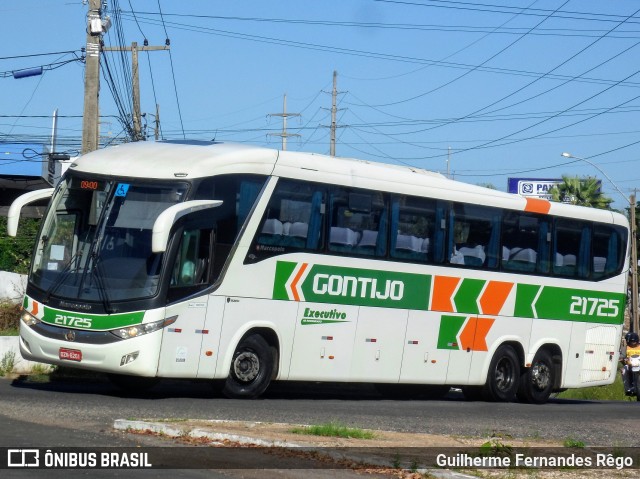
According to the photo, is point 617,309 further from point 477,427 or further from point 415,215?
point 477,427

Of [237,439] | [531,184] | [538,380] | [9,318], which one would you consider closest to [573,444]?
[237,439]

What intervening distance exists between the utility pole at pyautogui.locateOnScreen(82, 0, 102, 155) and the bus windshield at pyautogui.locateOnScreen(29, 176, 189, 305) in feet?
21.1

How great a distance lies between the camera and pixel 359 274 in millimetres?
18891

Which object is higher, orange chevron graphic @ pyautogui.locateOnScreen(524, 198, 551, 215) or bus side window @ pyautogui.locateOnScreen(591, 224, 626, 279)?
orange chevron graphic @ pyautogui.locateOnScreen(524, 198, 551, 215)

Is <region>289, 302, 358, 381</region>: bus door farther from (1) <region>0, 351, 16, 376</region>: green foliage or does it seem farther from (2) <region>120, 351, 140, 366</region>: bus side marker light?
(1) <region>0, 351, 16, 376</region>: green foliage

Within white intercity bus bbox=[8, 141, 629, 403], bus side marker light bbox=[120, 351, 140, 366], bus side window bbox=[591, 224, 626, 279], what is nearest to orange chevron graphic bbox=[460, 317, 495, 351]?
white intercity bus bbox=[8, 141, 629, 403]

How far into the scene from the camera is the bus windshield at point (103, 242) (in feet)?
52.1

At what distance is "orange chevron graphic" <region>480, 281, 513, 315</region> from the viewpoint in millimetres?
21266

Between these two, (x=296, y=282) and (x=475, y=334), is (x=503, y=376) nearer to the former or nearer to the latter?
(x=475, y=334)

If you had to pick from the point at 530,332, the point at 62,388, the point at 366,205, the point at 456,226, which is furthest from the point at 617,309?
the point at 62,388

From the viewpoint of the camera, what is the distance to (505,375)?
73.5ft

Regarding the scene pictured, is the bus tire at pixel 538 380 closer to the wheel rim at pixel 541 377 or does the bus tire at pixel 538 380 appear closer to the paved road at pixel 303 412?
the wheel rim at pixel 541 377

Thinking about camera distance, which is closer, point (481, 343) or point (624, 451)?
point (624, 451)

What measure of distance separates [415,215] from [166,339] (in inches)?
225
